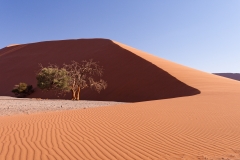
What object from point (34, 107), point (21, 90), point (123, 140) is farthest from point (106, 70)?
point (123, 140)

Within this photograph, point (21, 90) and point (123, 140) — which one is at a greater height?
point (123, 140)

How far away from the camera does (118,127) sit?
25.5ft

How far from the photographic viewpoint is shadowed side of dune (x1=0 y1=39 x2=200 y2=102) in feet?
104

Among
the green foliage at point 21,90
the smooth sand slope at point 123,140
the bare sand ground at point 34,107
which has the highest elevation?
the smooth sand slope at point 123,140

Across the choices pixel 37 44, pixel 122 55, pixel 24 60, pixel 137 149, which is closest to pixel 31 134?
pixel 137 149

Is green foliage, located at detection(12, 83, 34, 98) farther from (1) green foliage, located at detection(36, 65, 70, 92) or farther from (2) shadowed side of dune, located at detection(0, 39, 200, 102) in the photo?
(1) green foliage, located at detection(36, 65, 70, 92)

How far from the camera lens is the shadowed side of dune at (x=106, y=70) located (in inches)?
1251

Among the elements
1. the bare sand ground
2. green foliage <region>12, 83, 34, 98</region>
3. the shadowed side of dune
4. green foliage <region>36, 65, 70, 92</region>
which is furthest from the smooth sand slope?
green foliage <region>12, 83, 34, 98</region>

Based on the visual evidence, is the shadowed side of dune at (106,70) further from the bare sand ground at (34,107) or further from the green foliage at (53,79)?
the bare sand ground at (34,107)

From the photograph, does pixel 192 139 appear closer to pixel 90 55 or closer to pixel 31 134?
pixel 31 134

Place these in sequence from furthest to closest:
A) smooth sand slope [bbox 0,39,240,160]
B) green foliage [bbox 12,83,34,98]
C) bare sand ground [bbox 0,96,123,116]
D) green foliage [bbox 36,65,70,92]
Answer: green foliage [bbox 12,83,34,98] → green foliage [bbox 36,65,70,92] → bare sand ground [bbox 0,96,123,116] → smooth sand slope [bbox 0,39,240,160]

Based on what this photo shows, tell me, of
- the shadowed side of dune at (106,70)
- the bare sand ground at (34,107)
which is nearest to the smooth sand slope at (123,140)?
the bare sand ground at (34,107)

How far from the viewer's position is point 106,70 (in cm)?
4053

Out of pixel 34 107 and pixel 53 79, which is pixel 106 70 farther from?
pixel 34 107
